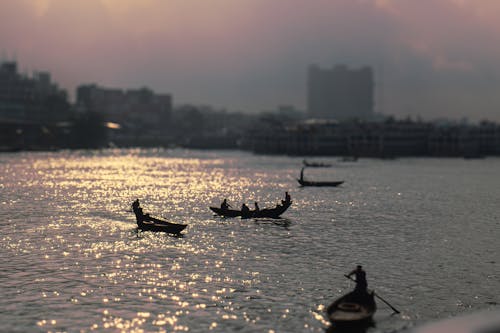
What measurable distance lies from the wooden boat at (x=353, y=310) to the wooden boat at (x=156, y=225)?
80.5 ft

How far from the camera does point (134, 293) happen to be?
30.4m

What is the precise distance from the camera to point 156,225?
48750 millimetres

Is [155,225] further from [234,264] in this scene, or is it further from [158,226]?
[234,264]

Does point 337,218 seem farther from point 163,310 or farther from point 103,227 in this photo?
point 163,310

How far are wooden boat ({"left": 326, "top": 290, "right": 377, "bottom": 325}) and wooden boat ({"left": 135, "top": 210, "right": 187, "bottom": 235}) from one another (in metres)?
24.5

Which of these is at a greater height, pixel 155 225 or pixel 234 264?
pixel 155 225

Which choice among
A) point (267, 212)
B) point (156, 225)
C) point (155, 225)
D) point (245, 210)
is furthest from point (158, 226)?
point (267, 212)

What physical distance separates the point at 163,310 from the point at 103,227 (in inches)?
1110

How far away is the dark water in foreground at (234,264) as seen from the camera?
26.8 m

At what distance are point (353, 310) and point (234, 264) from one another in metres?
14.5

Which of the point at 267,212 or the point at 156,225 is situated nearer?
the point at 156,225

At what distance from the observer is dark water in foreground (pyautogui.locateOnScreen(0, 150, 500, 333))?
26812 mm

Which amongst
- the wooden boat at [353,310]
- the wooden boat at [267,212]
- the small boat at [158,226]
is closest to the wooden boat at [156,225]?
the small boat at [158,226]

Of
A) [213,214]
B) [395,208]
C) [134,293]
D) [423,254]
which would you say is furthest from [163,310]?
[395,208]
